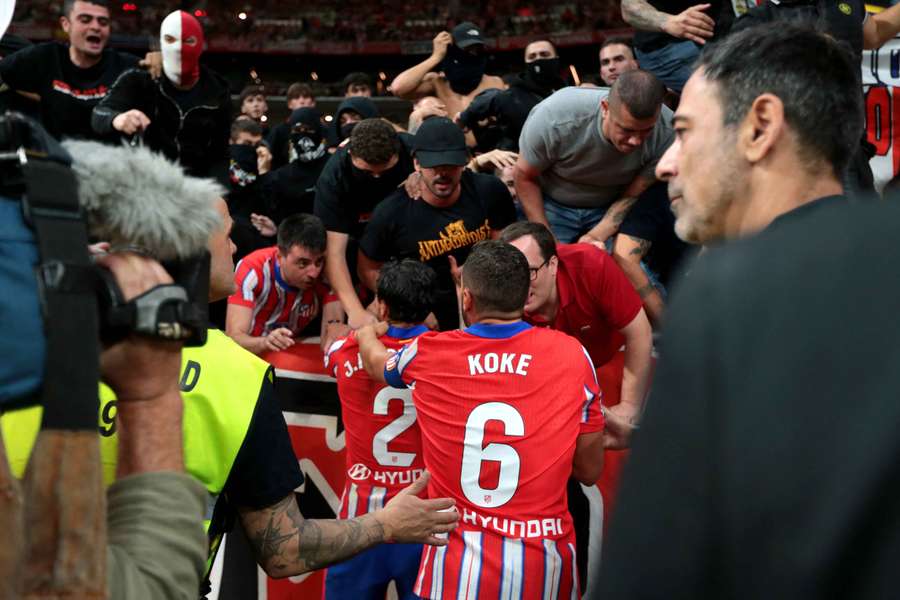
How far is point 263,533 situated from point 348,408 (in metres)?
2.24

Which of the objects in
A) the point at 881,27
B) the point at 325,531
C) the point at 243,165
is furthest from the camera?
the point at 243,165

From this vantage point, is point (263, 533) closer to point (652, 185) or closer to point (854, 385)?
point (854, 385)

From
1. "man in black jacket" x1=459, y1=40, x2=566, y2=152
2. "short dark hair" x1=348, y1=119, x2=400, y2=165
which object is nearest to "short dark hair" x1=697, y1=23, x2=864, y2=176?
"short dark hair" x1=348, y1=119, x2=400, y2=165

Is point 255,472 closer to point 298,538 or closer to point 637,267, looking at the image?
point 298,538

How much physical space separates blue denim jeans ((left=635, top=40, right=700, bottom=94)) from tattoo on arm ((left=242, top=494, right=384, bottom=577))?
3580mm

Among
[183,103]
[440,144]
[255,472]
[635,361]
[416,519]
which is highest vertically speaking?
[183,103]

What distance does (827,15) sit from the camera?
4.31 metres

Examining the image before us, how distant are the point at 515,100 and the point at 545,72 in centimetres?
28

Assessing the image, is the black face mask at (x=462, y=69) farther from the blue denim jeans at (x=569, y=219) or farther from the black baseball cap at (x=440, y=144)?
the blue denim jeans at (x=569, y=219)

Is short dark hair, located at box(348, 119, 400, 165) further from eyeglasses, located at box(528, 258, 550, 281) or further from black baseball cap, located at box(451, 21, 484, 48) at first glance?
black baseball cap, located at box(451, 21, 484, 48)

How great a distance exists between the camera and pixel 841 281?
2.32 ft

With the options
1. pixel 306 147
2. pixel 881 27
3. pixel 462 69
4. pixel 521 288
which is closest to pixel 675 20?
pixel 881 27

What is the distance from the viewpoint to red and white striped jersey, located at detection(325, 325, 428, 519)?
14.6 feet

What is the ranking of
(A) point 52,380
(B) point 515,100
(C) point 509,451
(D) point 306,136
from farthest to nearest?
(D) point 306,136 < (B) point 515,100 < (C) point 509,451 < (A) point 52,380
